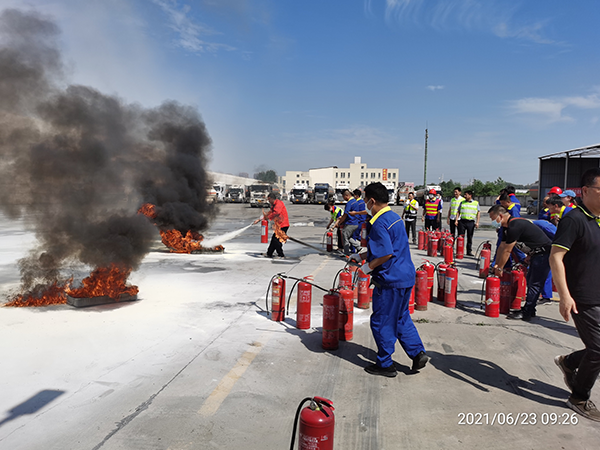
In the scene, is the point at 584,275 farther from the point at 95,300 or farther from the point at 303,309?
the point at 95,300

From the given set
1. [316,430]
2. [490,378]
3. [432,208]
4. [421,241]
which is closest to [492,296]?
[490,378]

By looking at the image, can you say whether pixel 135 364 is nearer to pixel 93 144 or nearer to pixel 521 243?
pixel 93 144

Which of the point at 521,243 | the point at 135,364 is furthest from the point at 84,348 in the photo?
the point at 521,243

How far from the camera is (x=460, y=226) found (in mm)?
11414

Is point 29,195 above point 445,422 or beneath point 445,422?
above

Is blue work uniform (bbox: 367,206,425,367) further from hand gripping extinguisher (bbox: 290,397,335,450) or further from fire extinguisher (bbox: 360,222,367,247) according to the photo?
fire extinguisher (bbox: 360,222,367,247)

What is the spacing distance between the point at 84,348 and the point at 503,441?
13.5 ft

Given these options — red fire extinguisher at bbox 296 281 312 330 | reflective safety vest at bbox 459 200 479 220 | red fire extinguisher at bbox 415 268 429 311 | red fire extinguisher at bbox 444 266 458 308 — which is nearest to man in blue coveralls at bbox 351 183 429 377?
red fire extinguisher at bbox 296 281 312 330

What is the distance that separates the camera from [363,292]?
21.0ft

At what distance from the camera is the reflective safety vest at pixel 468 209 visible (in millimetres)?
10898

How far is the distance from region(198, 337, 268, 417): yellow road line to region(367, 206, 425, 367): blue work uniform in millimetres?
1356

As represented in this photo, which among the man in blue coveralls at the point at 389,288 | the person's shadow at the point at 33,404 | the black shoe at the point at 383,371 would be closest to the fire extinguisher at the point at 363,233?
the man in blue coveralls at the point at 389,288

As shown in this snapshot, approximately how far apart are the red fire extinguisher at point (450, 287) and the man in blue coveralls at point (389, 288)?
106 inches

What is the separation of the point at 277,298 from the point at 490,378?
270 centimetres
